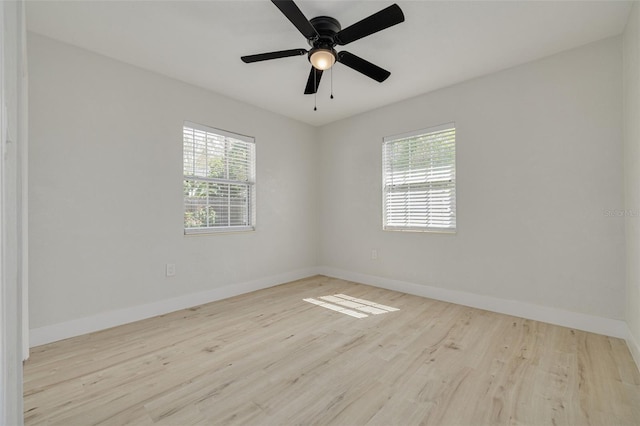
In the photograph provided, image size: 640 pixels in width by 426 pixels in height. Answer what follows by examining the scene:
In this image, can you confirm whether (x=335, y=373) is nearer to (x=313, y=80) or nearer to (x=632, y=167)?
(x=313, y=80)

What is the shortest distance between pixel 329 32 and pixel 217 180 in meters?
2.21

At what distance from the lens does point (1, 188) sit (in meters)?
0.65

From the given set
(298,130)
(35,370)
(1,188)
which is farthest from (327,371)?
(298,130)

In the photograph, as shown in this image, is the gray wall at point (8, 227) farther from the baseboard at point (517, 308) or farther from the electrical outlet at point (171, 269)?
the baseboard at point (517, 308)

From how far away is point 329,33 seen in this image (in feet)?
7.06

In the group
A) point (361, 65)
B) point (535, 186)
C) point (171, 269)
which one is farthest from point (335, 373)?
point (535, 186)

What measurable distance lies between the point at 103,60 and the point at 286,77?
1.77m

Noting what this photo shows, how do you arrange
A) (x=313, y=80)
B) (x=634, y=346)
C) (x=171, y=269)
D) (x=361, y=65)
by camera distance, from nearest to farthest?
1. (x=634, y=346)
2. (x=361, y=65)
3. (x=313, y=80)
4. (x=171, y=269)

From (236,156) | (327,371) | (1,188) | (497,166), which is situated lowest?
(327,371)

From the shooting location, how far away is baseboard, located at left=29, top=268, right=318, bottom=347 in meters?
2.39

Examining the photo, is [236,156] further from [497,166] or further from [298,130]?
[497,166]

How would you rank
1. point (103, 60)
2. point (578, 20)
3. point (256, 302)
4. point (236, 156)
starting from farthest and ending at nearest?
point (236, 156) → point (256, 302) → point (103, 60) → point (578, 20)

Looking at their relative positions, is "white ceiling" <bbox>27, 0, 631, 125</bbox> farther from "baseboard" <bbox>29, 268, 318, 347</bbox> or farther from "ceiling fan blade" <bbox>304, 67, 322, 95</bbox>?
"baseboard" <bbox>29, 268, 318, 347</bbox>

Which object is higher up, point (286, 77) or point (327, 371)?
point (286, 77)
